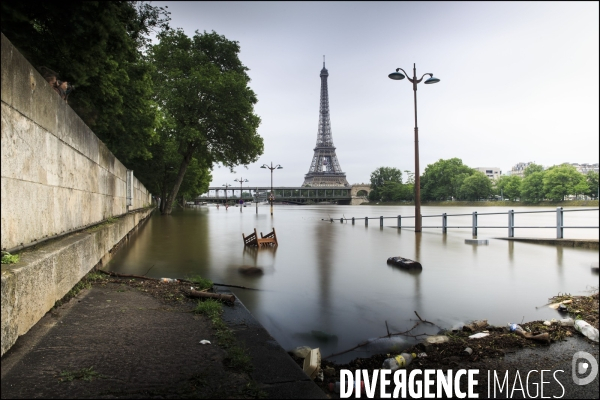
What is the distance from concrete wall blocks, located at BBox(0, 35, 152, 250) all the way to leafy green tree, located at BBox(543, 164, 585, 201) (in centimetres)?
7997

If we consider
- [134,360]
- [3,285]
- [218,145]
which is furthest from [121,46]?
[218,145]

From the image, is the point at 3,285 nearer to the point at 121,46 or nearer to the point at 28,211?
the point at 28,211

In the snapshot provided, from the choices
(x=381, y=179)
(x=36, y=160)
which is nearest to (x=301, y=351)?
(x=36, y=160)

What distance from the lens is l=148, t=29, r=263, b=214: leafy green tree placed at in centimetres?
3228

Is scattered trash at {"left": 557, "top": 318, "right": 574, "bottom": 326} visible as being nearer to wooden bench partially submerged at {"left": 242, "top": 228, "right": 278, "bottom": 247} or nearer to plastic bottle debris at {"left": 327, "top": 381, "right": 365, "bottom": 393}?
plastic bottle debris at {"left": 327, "top": 381, "right": 365, "bottom": 393}

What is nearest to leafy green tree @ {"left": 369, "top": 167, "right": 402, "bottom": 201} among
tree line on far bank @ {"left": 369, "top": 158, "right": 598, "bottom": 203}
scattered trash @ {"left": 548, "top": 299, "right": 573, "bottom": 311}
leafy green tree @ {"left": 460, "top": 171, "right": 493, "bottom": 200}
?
tree line on far bank @ {"left": 369, "top": 158, "right": 598, "bottom": 203}

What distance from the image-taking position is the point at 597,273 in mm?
7484

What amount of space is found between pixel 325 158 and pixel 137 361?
467 ft

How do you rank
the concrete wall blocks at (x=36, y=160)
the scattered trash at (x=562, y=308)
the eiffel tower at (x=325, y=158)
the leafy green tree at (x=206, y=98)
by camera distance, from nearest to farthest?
the concrete wall blocks at (x=36, y=160)
the scattered trash at (x=562, y=308)
the leafy green tree at (x=206, y=98)
the eiffel tower at (x=325, y=158)

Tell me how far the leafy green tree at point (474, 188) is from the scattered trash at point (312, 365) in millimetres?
102516

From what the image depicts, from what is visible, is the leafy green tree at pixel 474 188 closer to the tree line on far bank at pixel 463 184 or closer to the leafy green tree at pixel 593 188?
the tree line on far bank at pixel 463 184

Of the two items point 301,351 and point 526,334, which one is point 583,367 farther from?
point 301,351

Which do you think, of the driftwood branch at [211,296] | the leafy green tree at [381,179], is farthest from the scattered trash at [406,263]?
the leafy green tree at [381,179]

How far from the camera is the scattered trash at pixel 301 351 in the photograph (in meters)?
4.47
